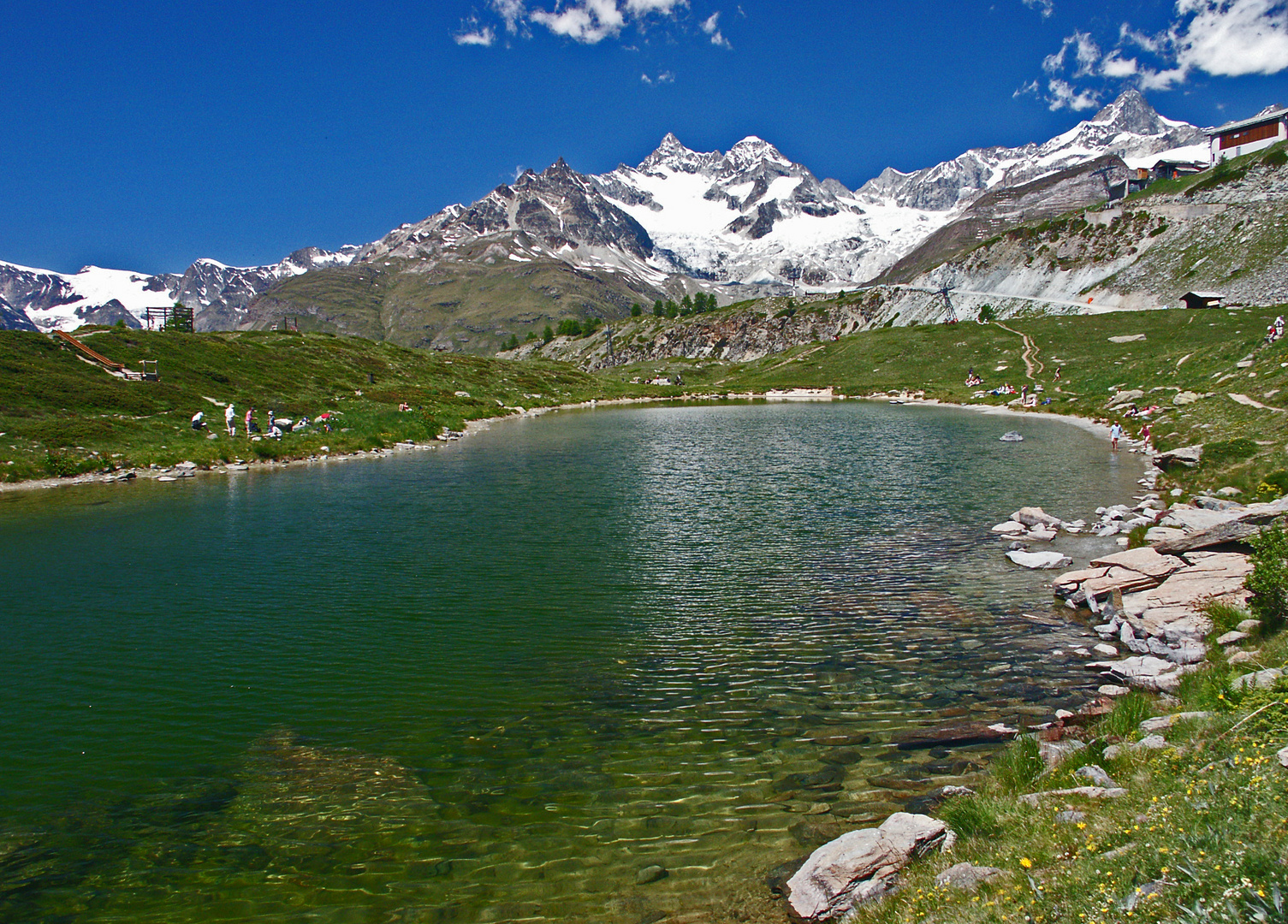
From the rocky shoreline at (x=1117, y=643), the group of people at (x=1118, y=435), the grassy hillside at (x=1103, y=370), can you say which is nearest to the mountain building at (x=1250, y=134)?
the grassy hillside at (x=1103, y=370)

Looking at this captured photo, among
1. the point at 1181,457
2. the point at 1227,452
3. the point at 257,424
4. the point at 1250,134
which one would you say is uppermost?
the point at 1250,134

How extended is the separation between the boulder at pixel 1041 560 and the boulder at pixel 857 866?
55.6 ft

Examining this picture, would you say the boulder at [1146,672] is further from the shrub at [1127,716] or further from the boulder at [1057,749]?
the boulder at [1057,749]

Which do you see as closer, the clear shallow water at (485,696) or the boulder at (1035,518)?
the clear shallow water at (485,696)

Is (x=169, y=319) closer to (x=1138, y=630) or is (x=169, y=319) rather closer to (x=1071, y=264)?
(x=1138, y=630)

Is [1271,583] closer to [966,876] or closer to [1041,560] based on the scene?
[1041,560]

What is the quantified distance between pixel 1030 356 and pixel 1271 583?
110 meters

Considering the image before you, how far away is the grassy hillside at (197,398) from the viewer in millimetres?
49906

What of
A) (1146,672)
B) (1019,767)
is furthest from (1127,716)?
(1146,672)

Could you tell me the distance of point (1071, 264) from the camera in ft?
529

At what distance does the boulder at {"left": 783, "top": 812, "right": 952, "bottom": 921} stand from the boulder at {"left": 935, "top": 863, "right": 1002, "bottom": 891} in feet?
3.25

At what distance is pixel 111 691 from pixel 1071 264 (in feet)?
635

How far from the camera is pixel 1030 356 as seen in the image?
110688 millimetres

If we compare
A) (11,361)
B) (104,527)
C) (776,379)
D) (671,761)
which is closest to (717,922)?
(671,761)
